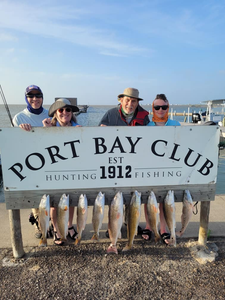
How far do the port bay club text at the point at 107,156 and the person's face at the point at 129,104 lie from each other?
0.58 m

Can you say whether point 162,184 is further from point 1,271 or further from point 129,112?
point 1,271

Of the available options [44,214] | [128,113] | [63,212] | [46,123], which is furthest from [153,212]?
[46,123]

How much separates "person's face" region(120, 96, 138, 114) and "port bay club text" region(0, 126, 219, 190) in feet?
1.90

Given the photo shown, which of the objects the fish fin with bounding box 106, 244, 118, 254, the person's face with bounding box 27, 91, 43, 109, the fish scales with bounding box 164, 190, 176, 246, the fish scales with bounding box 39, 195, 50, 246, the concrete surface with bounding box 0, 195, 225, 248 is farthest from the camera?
the person's face with bounding box 27, 91, 43, 109

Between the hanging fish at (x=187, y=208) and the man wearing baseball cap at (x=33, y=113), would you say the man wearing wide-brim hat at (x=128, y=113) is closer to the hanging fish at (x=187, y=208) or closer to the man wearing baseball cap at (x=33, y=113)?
the man wearing baseball cap at (x=33, y=113)

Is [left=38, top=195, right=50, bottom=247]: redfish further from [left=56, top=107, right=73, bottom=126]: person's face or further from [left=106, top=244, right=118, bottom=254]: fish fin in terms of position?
[left=56, top=107, right=73, bottom=126]: person's face

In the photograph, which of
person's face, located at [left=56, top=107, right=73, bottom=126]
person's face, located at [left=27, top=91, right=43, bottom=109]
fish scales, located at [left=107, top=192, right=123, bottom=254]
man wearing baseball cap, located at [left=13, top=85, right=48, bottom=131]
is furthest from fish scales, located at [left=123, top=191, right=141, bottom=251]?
person's face, located at [left=27, top=91, right=43, bottom=109]

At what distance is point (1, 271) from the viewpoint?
2721 mm

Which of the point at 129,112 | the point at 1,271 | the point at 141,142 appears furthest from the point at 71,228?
the point at 129,112

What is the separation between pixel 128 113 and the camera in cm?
333

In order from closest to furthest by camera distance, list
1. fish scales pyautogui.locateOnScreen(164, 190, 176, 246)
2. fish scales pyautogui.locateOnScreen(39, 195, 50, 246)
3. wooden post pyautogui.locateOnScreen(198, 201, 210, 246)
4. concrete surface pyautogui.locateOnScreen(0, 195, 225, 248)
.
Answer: fish scales pyautogui.locateOnScreen(39, 195, 50, 246) < fish scales pyautogui.locateOnScreen(164, 190, 176, 246) < wooden post pyautogui.locateOnScreen(198, 201, 210, 246) < concrete surface pyautogui.locateOnScreen(0, 195, 225, 248)

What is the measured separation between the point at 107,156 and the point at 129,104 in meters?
0.91

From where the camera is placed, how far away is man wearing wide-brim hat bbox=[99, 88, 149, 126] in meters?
3.23

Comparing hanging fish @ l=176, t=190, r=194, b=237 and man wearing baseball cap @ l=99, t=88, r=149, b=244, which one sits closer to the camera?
hanging fish @ l=176, t=190, r=194, b=237
